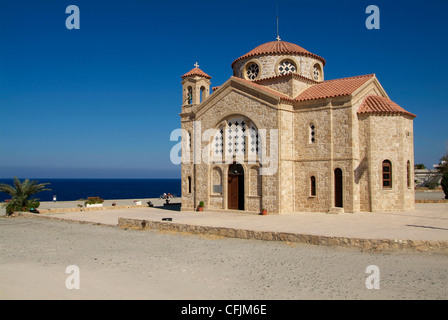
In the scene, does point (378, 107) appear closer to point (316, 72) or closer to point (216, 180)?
point (316, 72)

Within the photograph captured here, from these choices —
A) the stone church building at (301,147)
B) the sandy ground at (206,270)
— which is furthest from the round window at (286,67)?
the sandy ground at (206,270)

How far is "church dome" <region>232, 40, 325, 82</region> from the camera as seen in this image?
956 inches

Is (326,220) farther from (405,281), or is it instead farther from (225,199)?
(405,281)

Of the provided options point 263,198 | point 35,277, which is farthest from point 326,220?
point 35,277

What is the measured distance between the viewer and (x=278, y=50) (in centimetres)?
2436

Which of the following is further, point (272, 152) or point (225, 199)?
point (225, 199)

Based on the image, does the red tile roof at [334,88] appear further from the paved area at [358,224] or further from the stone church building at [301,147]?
the paved area at [358,224]

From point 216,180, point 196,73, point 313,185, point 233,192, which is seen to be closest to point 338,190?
point 313,185

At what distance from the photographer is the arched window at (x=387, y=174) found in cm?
2080

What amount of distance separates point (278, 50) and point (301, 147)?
22.7 feet

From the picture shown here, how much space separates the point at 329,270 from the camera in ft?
31.2

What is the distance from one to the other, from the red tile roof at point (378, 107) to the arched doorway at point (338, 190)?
12.0 ft

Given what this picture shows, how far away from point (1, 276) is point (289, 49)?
20.7m
